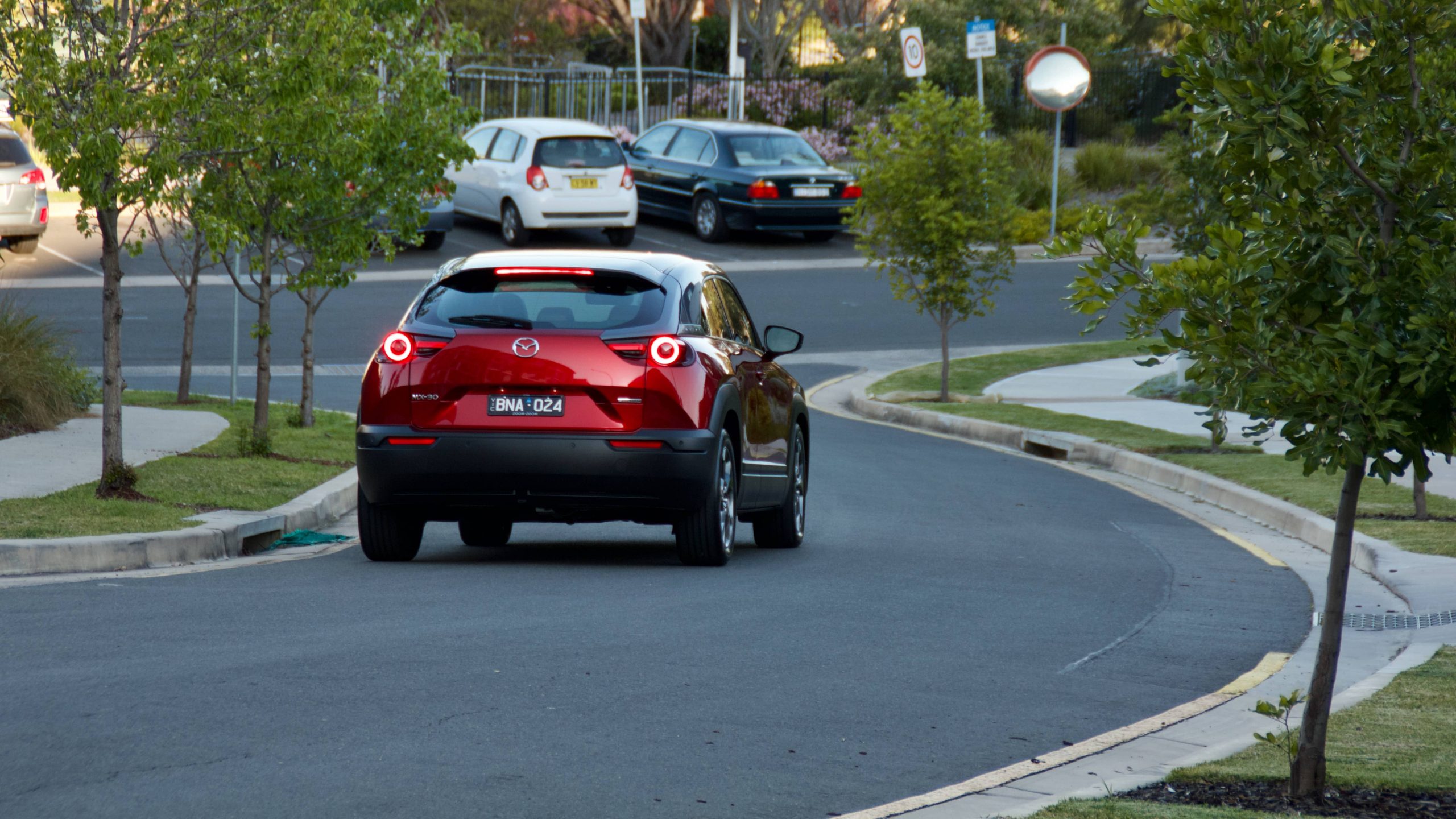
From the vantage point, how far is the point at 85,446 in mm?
13164

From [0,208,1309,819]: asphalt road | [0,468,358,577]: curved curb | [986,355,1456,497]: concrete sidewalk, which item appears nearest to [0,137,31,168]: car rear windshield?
[986,355,1456,497]: concrete sidewalk

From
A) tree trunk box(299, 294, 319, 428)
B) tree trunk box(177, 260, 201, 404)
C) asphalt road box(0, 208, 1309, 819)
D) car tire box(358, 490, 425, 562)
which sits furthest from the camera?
tree trunk box(177, 260, 201, 404)

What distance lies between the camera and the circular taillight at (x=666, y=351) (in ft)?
30.5

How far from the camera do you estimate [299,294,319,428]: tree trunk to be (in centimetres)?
1491

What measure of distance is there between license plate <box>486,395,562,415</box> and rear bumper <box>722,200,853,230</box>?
22.0 meters

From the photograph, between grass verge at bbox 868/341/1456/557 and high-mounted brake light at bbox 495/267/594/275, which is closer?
high-mounted brake light at bbox 495/267/594/275

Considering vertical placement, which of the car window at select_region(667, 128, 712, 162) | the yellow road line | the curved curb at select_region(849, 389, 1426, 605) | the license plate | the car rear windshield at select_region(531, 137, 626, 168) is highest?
the car window at select_region(667, 128, 712, 162)

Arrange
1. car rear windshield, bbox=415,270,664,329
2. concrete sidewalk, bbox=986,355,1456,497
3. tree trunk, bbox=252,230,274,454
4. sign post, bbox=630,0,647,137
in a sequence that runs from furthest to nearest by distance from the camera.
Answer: sign post, bbox=630,0,647,137 → concrete sidewalk, bbox=986,355,1456,497 → tree trunk, bbox=252,230,274,454 → car rear windshield, bbox=415,270,664,329

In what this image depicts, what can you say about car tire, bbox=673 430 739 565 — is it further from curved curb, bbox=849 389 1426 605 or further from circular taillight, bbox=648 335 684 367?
curved curb, bbox=849 389 1426 605

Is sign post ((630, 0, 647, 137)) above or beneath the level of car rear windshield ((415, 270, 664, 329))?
above

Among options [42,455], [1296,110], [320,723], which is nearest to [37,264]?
[42,455]

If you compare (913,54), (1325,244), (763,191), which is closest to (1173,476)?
(1325,244)

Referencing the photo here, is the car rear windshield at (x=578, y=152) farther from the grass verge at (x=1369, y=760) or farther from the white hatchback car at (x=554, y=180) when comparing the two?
the grass verge at (x=1369, y=760)

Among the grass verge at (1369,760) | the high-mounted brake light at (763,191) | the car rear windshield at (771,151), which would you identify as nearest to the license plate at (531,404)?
the grass verge at (1369,760)
